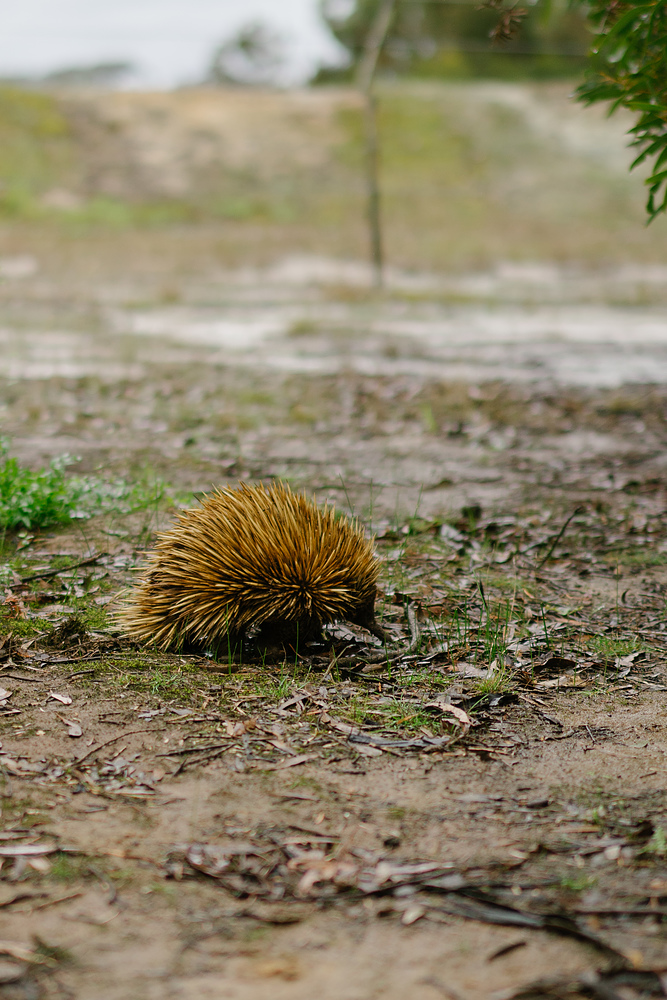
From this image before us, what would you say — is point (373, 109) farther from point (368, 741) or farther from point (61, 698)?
point (368, 741)

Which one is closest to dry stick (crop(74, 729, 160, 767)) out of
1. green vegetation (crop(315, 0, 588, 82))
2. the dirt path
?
the dirt path

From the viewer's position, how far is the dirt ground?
2.39 meters

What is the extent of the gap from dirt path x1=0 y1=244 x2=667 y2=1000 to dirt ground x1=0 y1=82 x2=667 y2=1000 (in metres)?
0.01

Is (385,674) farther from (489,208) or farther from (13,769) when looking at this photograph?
(489,208)

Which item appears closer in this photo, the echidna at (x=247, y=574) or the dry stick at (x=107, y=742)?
the dry stick at (x=107, y=742)

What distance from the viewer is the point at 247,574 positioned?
3996 mm

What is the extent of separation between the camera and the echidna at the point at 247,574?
400 cm

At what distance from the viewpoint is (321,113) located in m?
39.1

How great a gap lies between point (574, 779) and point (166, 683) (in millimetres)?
1692

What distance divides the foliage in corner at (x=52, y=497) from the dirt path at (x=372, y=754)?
0.14 meters

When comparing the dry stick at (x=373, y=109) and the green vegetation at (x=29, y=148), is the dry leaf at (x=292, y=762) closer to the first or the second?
the dry stick at (x=373, y=109)

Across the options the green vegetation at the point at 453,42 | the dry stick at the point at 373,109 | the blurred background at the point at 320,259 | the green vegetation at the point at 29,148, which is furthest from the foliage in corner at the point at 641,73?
the green vegetation at the point at 453,42

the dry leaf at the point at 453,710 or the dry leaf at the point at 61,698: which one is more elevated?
the dry leaf at the point at 453,710

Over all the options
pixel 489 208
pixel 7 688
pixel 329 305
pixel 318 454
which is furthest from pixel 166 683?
pixel 489 208
